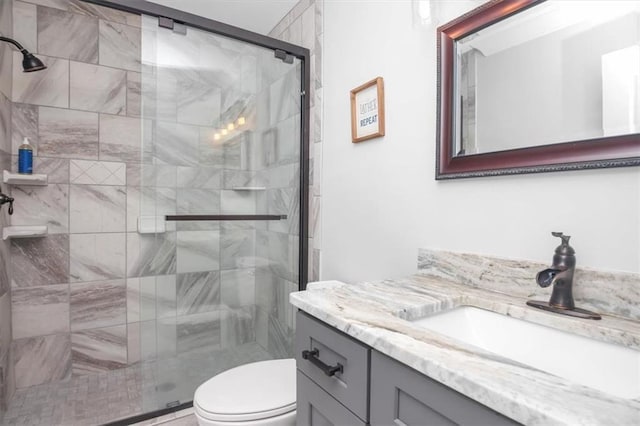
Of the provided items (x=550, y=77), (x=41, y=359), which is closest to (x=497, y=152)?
(x=550, y=77)

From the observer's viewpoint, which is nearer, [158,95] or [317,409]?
[317,409]

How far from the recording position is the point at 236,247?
6.12 feet

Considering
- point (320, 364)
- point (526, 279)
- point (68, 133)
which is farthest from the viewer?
point (68, 133)

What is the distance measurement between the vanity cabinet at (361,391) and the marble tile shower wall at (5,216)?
1806 mm

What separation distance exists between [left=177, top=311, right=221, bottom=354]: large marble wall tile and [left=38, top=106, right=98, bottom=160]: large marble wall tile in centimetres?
125

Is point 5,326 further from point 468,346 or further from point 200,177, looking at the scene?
point 468,346

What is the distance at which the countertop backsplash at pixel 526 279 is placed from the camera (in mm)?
786

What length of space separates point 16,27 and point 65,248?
1.31 metres

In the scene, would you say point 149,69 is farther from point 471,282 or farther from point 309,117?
point 471,282

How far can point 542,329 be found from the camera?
2.68 feet

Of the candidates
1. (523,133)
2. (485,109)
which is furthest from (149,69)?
(523,133)

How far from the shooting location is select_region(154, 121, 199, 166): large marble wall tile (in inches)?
64.6

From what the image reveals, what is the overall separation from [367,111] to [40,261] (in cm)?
209

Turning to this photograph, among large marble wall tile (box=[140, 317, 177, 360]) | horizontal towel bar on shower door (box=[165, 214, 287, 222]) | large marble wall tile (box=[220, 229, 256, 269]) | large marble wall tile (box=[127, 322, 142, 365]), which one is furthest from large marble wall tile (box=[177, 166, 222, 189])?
large marble wall tile (box=[127, 322, 142, 365])
